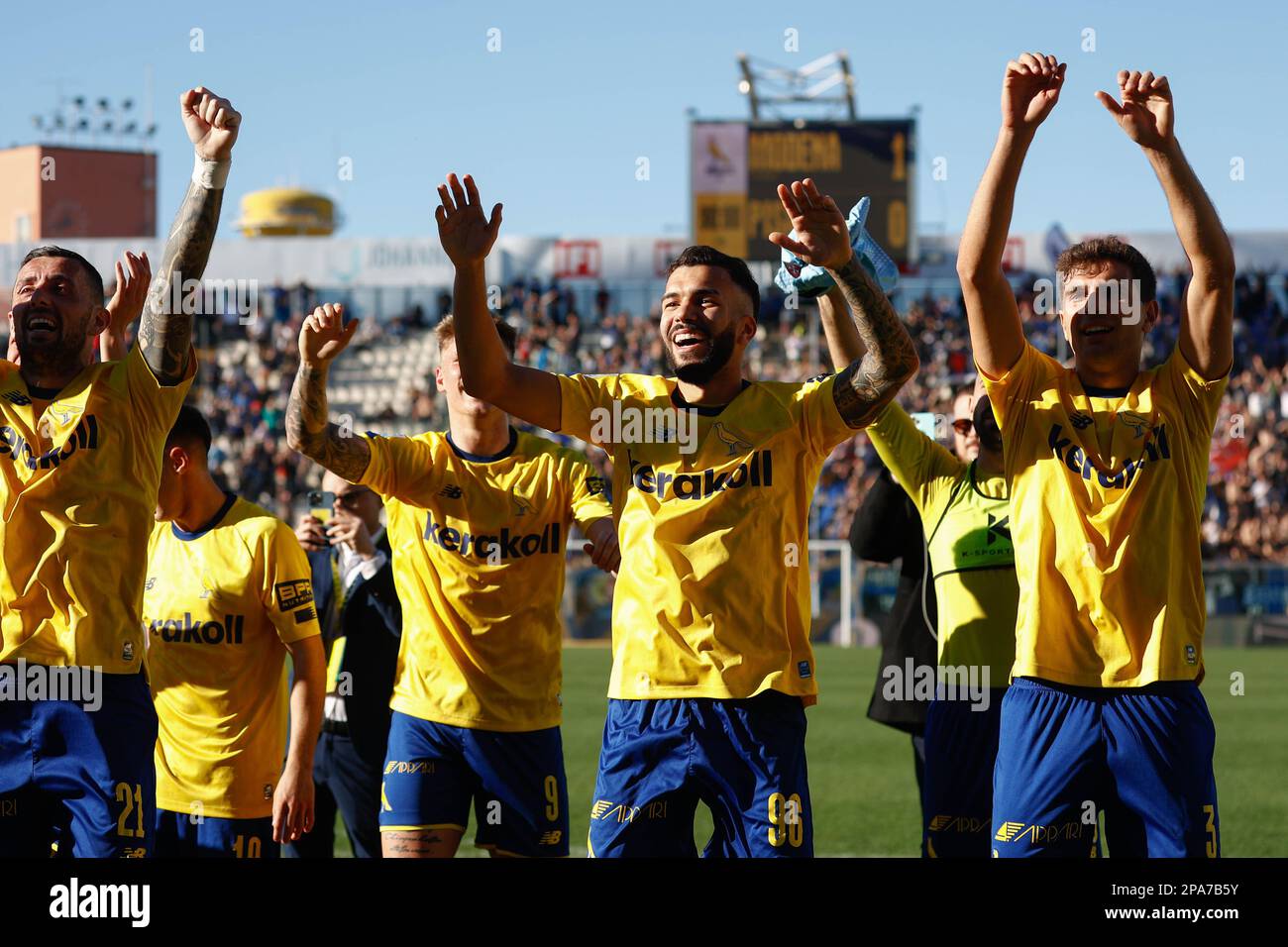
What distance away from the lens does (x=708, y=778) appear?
454 centimetres

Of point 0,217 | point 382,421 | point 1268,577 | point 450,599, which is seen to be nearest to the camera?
point 450,599

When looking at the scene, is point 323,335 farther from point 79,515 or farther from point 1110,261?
point 1110,261

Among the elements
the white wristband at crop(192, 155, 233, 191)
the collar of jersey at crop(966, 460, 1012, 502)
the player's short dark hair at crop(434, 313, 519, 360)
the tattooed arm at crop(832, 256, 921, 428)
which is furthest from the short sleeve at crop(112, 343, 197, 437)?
the collar of jersey at crop(966, 460, 1012, 502)

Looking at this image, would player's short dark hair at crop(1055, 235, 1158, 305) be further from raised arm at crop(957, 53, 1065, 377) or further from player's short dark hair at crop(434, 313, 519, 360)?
player's short dark hair at crop(434, 313, 519, 360)

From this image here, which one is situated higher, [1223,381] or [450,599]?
[1223,381]

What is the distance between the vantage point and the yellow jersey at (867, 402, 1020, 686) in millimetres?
5906

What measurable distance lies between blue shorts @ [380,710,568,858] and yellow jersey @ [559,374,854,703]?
1086 mm

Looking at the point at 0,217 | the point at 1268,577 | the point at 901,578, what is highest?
the point at 0,217

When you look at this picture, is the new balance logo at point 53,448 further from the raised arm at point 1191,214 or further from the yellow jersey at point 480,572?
the raised arm at point 1191,214

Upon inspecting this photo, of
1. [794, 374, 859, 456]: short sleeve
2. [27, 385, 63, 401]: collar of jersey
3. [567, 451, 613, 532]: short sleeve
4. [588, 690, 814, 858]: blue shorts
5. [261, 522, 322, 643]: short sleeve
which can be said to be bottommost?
[588, 690, 814, 858]: blue shorts

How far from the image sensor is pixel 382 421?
3375cm
